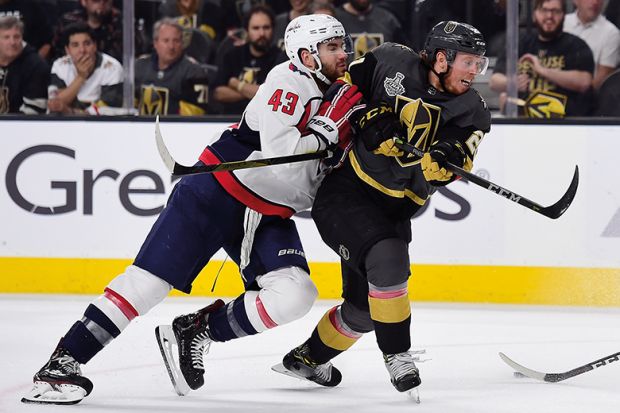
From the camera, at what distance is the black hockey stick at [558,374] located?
3.45 meters

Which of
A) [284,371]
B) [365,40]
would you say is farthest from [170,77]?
[284,371]

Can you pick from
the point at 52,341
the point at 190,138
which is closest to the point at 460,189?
the point at 190,138

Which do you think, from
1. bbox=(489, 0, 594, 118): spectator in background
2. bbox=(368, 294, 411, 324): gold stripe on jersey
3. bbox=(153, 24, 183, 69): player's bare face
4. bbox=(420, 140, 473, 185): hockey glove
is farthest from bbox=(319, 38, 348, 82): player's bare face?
bbox=(153, 24, 183, 69): player's bare face

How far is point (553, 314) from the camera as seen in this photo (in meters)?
4.86

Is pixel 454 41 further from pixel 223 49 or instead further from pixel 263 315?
pixel 223 49

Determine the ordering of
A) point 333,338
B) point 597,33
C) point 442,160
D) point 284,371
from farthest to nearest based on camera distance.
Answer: point 597,33
point 284,371
point 333,338
point 442,160

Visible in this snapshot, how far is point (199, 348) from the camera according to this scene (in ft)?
10.9

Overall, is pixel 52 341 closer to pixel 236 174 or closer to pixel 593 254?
pixel 236 174

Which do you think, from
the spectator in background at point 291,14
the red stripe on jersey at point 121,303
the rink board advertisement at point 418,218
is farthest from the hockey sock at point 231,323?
the spectator in background at point 291,14

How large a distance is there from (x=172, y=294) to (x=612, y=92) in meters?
2.12

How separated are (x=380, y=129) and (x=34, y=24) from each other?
2702 millimetres

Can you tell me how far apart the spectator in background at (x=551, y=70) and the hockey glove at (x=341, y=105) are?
1.98 meters

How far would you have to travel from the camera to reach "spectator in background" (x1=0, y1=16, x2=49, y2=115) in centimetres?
523

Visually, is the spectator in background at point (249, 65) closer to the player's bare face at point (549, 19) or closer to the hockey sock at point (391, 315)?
the player's bare face at point (549, 19)
